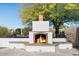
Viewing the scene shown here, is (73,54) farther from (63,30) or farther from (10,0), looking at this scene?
(10,0)

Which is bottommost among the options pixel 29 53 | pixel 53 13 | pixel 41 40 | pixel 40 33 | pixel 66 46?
pixel 29 53

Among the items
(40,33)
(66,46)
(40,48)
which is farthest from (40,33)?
(66,46)

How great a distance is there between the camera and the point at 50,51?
15.9 feet

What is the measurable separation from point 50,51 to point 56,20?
747 mm

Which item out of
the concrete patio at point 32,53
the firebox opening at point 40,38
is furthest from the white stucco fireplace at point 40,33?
the concrete patio at point 32,53

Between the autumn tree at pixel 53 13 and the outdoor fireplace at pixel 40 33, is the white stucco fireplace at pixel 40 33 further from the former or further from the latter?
the autumn tree at pixel 53 13

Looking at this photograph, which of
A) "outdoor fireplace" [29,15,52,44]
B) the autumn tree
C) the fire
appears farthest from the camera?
the fire

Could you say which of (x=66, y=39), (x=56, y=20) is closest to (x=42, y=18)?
(x=56, y=20)

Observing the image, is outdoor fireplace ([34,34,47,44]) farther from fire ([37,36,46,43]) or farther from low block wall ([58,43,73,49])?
low block wall ([58,43,73,49])


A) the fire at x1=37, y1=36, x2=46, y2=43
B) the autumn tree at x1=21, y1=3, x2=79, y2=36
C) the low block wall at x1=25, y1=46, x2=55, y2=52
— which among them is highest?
the autumn tree at x1=21, y1=3, x2=79, y2=36

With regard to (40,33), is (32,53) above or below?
below

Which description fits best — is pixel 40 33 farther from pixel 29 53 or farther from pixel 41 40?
pixel 29 53

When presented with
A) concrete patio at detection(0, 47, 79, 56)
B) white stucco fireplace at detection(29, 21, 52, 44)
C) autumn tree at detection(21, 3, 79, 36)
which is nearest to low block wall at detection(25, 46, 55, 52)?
concrete patio at detection(0, 47, 79, 56)

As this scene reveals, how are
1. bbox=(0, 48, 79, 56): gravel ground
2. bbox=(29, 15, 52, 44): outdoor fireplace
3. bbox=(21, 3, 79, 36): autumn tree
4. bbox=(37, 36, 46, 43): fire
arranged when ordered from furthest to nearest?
bbox=(37, 36, 46, 43): fire, bbox=(29, 15, 52, 44): outdoor fireplace, bbox=(21, 3, 79, 36): autumn tree, bbox=(0, 48, 79, 56): gravel ground
